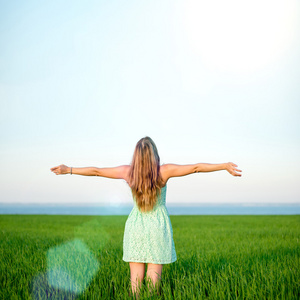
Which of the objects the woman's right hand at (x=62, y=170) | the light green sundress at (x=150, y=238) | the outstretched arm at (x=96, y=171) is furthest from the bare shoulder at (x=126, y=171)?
the woman's right hand at (x=62, y=170)

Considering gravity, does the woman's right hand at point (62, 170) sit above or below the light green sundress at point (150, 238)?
above

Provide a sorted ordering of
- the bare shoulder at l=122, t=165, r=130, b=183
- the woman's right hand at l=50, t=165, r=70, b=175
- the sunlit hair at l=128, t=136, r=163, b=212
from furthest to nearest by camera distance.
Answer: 1. the woman's right hand at l=50, t=165, r=70, b=175
2. the bare shoulder at l=122, t=165, r=130, b=183
3. the sunlit hair at l=128, t=136, r=163, b=212

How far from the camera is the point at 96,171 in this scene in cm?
488

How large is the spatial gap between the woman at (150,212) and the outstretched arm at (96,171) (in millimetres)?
A: 170

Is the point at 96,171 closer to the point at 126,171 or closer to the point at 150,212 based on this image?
the point at 126,171

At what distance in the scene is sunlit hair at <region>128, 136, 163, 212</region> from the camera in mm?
4391

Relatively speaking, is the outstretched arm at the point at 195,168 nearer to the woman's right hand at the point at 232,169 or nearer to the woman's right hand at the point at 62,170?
the woman's right hand at the point at 232,169

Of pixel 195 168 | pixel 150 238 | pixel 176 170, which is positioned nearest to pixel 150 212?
pixel 150 238

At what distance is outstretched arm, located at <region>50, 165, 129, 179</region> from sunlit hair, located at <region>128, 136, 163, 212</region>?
Answer: 10.6 inches

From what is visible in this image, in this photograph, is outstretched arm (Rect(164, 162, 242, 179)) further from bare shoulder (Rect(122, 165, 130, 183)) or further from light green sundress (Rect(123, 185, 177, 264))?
bare shoulder (Rect(122, 165, 130, 183))

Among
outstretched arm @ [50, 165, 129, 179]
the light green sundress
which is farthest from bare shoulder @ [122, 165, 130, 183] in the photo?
the light green sundress

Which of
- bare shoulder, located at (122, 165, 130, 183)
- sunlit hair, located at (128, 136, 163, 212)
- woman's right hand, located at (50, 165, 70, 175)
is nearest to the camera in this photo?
sunlit hair, located at (128, 136, 163, 212)

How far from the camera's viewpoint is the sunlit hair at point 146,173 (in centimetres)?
439

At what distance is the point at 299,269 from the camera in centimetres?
620
